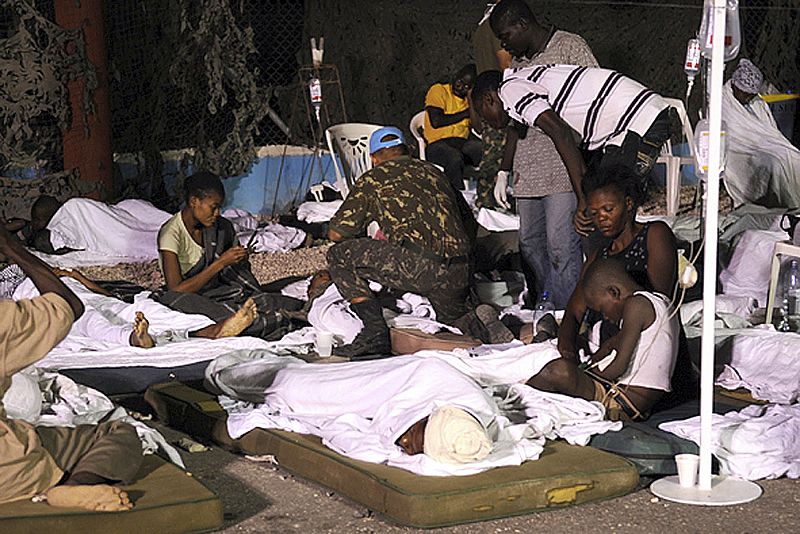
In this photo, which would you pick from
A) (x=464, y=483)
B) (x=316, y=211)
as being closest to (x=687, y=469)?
(x=464, y=483)

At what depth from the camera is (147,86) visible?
430 inches

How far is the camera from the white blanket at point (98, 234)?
353 inches

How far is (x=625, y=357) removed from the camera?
4.64 meters

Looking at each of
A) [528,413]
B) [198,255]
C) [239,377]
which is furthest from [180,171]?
[528,413]

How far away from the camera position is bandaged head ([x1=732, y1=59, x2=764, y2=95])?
9.23 metres

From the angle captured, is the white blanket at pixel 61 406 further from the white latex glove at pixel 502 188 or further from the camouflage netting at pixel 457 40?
the camouflage netting at pixel 457 40

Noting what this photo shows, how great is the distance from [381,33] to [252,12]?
147cm

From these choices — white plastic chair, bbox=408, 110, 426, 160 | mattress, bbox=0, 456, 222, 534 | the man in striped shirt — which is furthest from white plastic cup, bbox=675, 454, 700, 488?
white plastic chair, bbox=408, 110, 426, 160

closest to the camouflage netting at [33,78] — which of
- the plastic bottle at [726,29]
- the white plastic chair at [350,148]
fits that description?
the white plastic chair at [350,148]

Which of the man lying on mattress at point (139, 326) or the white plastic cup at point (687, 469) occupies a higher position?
the man lying on mattress at point (139, 326)

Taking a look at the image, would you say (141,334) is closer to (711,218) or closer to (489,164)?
(711,218)

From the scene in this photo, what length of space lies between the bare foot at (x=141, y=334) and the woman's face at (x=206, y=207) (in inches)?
28.7

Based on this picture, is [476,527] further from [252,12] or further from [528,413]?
[252,12]

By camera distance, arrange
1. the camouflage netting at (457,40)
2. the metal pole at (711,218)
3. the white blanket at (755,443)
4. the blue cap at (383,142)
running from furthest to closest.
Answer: the camouflage netting at (457,40) → the blue cap at (383,142) → the white blanket at (755,443) → the metal pole at (711,218)
